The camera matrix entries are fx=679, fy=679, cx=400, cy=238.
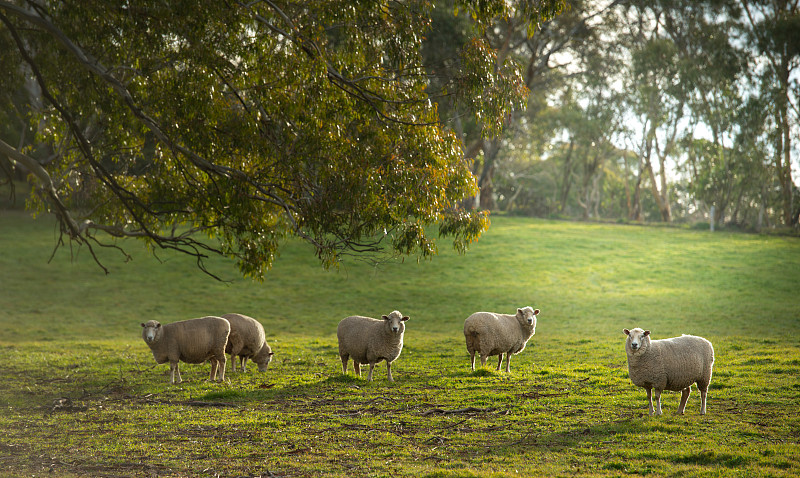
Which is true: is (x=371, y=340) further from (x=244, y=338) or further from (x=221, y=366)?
(x=221, y=366)

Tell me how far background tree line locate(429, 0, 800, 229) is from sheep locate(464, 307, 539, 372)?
20.7 m

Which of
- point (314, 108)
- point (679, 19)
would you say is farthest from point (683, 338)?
point (679, 19)

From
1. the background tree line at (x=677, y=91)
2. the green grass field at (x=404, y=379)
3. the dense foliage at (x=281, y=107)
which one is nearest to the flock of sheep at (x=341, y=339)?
the green grass field at (x=404, y=379)

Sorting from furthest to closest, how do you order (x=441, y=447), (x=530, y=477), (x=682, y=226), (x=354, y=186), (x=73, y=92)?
(x=682, y=226) → (x=73, y=92) → (x=354, y=186) → (x=441, y=447) → (x=530, y=477)

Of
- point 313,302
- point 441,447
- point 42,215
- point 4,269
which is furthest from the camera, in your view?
point 42,215

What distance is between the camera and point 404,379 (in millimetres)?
12133

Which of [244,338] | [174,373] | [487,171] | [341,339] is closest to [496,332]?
[341,339]

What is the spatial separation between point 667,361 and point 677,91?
43687mm

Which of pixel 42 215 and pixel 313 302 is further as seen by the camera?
pixel 42 215

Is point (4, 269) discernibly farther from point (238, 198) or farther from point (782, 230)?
point (782, 230)

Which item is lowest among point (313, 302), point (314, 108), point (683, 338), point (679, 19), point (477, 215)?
point (313, 302)

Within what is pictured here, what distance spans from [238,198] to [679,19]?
4425 cm

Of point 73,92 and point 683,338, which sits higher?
point 73,92

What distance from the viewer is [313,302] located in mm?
24766
